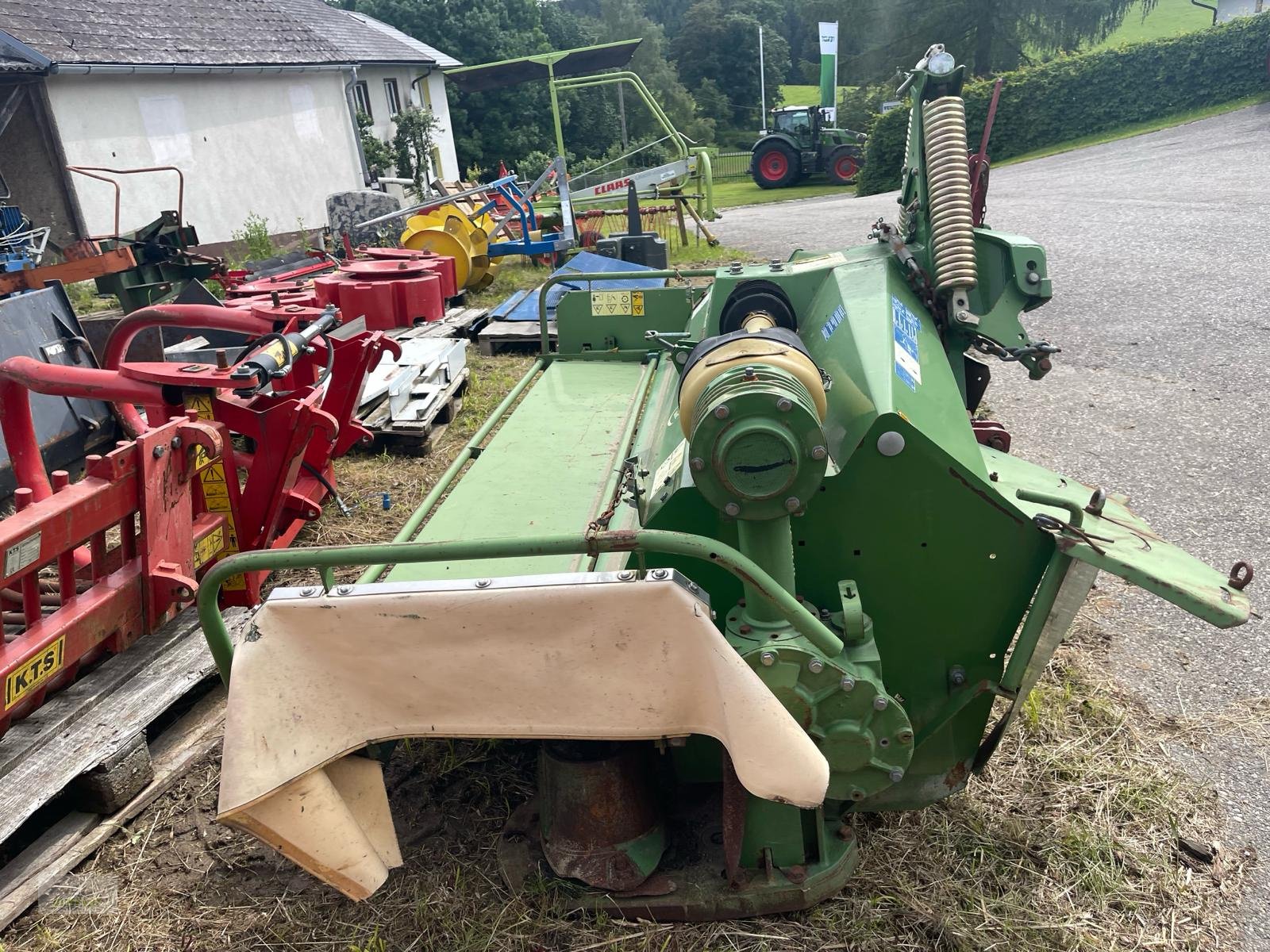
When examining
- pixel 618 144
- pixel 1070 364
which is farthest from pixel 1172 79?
pixel 618 144

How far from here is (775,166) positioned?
76.8 ft

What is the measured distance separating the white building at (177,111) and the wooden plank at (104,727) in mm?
11887

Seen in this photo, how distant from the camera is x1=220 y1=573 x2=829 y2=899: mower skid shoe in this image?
65.4 inches

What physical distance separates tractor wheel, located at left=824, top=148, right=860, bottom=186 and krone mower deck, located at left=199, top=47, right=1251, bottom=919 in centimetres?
2103

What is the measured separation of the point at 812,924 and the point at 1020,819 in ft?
2.47

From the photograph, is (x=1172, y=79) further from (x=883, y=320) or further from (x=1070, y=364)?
(x=883, y=320)

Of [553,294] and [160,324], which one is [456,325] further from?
[160,324]

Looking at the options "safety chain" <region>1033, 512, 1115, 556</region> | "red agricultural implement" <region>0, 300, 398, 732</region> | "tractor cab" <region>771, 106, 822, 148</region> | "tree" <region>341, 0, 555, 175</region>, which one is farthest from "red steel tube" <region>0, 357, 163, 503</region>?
"tree" <region>341, 0, 555, 175</region>

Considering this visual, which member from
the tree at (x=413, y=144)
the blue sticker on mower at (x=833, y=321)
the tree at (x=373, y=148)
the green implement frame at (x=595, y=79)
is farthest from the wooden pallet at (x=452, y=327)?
the tree at (x=413, y=144)

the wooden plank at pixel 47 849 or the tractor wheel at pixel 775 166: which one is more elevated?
the tractor wheel at pixel 775 166

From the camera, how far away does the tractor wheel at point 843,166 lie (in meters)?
22.5

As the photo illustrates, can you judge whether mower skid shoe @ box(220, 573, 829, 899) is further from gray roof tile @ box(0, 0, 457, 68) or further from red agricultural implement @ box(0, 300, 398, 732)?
gray roof tile @ box(0, 0, 457, 68)

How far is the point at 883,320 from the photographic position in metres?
2.42

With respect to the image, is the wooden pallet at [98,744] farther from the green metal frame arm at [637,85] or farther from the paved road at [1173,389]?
the green metal frame arm at [637,85]
